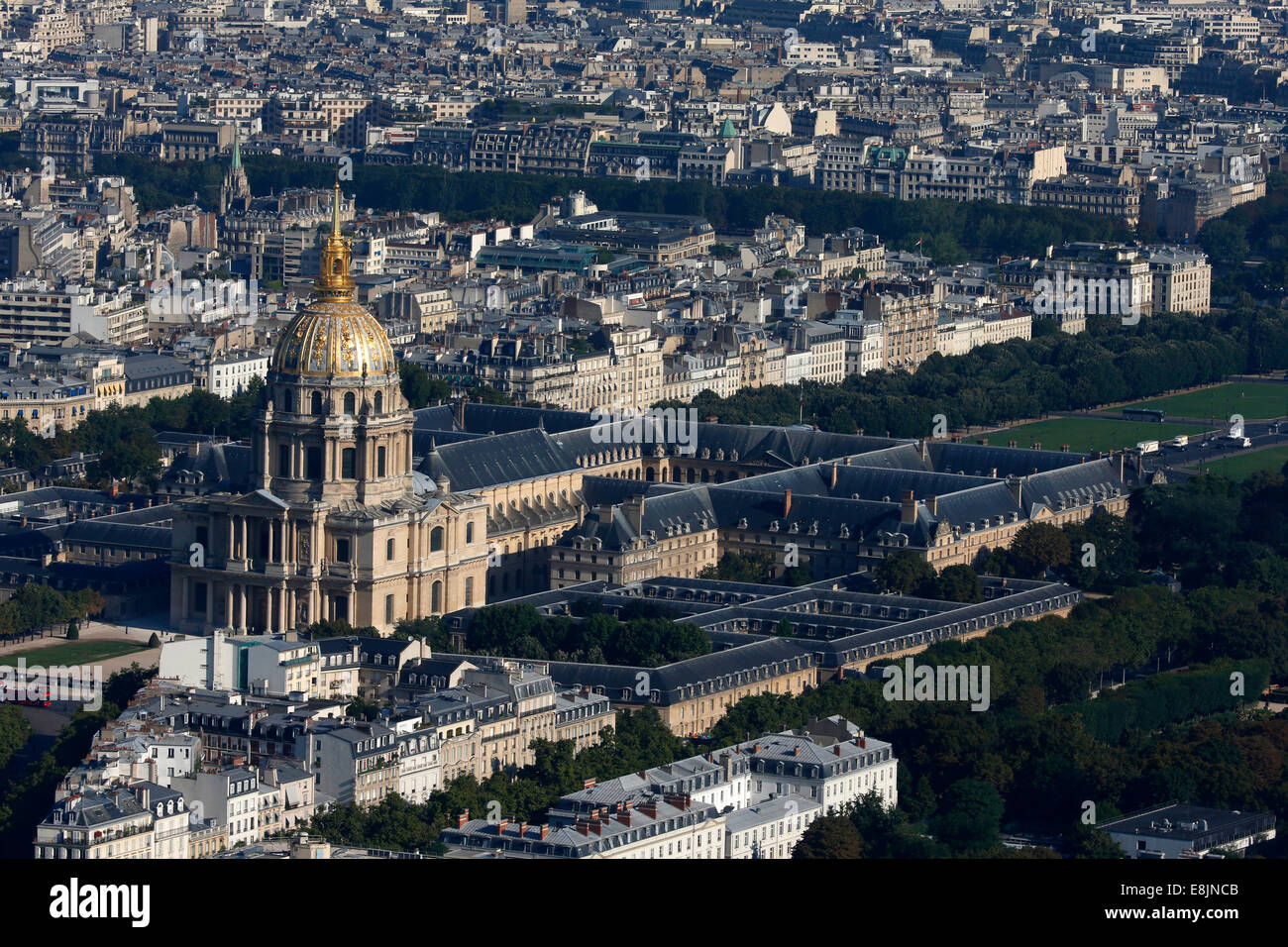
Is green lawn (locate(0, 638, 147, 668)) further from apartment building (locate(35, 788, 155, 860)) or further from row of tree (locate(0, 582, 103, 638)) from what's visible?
apartment building (locate(35, 788, 155, 860))

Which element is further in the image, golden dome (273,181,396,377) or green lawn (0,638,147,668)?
golden dome (273,181,396,377)

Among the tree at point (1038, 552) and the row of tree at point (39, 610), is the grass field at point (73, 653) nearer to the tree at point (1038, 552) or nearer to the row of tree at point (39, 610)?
the row of tree at point (39, 610)

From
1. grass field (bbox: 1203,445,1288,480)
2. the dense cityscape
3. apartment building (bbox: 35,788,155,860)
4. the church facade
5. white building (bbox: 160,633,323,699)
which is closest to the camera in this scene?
apartment building (bbox: 35,788,155,860)

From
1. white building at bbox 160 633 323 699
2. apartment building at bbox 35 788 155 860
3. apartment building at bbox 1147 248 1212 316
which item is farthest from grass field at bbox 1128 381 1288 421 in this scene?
apartment building at bbox 35 788 155 860

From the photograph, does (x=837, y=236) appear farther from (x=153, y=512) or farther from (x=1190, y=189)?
(x=153, y=512)

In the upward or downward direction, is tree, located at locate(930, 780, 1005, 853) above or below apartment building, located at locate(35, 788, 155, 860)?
below

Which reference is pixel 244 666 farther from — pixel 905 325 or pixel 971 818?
pixel 905 325

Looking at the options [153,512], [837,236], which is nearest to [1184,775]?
[153,512]
